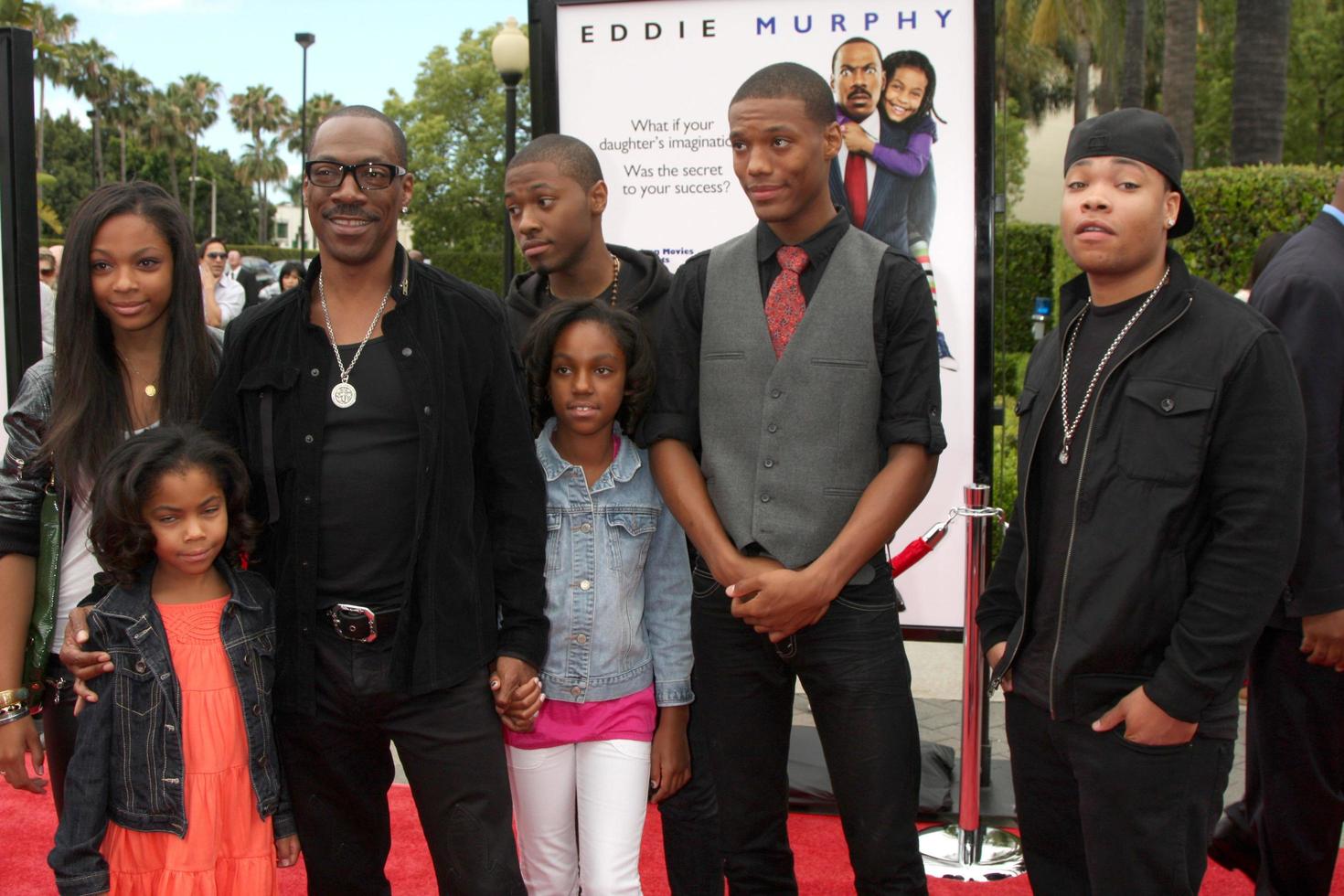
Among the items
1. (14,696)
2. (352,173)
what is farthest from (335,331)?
(14,696)

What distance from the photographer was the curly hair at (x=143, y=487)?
2.60m

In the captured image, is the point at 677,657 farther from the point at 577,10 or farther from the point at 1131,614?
the point at 577,10

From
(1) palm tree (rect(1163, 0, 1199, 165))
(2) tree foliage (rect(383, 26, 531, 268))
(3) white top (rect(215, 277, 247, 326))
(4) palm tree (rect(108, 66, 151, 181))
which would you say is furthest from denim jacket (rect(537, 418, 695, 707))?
(4) palm tree (rect(108, 66, 151, 181))

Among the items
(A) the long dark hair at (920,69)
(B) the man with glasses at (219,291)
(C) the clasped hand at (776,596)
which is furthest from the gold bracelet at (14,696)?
(B) the man with glasses at (219,291)

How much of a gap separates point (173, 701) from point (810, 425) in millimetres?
1514

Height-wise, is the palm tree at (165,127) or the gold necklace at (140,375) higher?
the palm tree at (165,127)

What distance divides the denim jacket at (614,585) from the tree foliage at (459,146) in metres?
40.5

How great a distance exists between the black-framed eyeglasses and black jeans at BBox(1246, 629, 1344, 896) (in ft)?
8.21

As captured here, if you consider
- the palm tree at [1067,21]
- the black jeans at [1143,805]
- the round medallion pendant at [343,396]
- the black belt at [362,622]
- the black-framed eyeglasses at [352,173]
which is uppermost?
the palm tree at [1067,21]

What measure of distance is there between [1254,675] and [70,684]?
2.95 meters

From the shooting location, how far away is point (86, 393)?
2.74 m

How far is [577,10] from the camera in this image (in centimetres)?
444

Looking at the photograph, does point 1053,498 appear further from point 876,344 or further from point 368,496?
point 368,496

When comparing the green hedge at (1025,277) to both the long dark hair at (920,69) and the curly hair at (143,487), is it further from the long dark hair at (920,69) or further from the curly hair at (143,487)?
the curly hair at (143,487)
